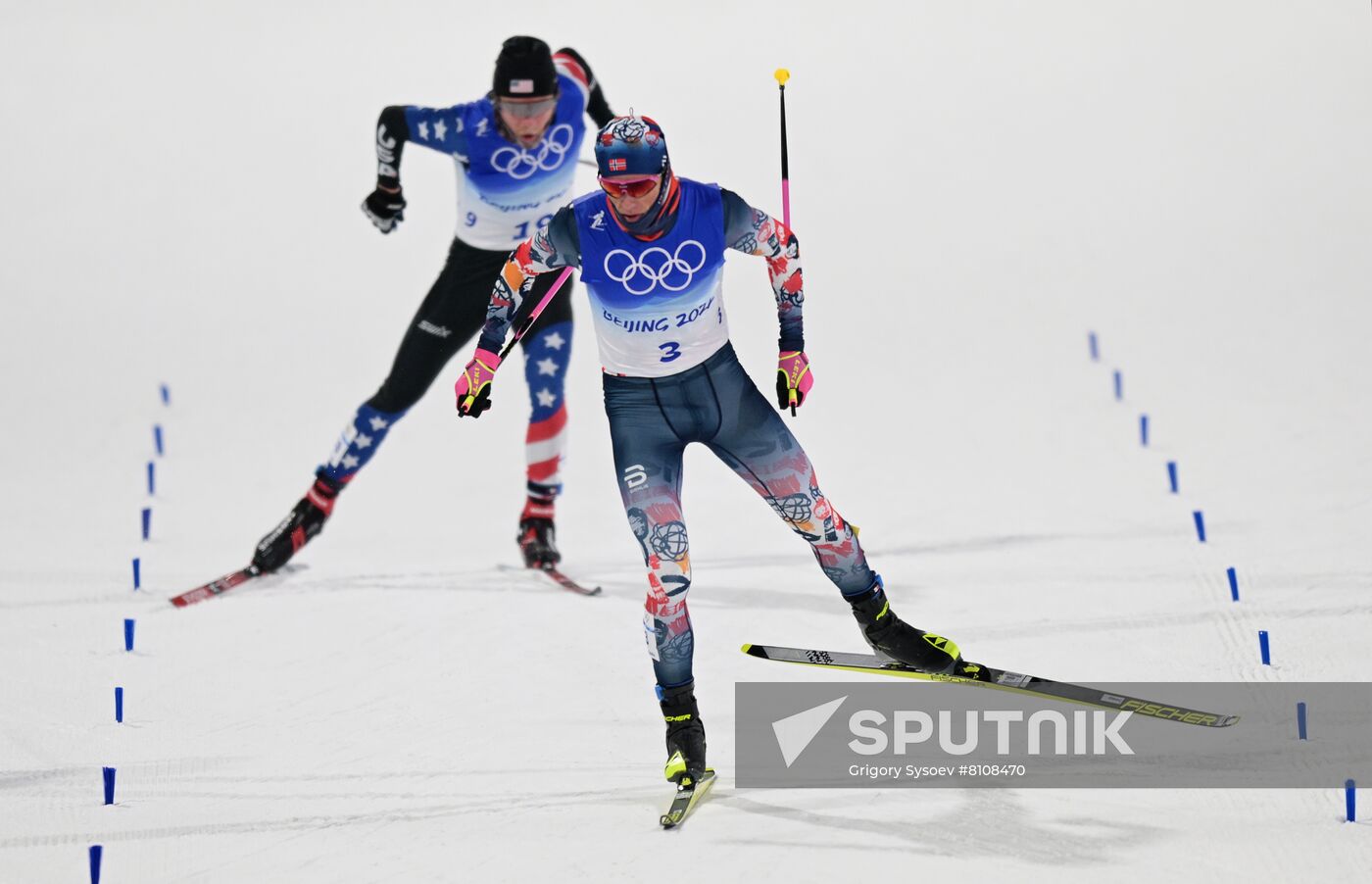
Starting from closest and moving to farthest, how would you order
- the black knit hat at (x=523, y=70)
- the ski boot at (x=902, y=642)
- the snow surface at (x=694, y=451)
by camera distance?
the snow surface at (x=694, y=451)
the ski boot at (x=902, y=642)
the black knit hat at (x=523, y=70)

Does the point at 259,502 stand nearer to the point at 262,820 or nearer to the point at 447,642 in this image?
the point at 447,642

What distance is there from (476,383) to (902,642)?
1834 millimetres

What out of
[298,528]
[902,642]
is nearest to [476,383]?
[902,642]

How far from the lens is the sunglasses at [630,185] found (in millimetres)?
6012

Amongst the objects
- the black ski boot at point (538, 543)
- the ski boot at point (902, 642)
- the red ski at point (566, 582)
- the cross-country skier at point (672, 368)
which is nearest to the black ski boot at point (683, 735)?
the cross-country skier at point (672, 368)

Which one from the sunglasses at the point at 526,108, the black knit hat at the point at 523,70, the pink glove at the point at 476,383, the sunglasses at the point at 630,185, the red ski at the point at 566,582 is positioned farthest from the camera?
the red ski at the point at 566,582

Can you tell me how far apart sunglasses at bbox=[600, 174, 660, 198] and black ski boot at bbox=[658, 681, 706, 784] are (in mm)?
1735

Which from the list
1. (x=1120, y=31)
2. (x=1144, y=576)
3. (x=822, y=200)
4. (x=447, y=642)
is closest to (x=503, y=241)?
(x=447, y=642)

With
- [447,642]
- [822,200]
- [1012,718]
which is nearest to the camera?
[1012,718]

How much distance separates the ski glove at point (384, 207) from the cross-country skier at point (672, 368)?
2562 mm

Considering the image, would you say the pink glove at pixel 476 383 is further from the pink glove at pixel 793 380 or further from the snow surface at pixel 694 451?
the snow surface at pixel 694 451

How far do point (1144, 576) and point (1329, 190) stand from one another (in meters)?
7.08

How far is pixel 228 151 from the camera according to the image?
1570 centimetres

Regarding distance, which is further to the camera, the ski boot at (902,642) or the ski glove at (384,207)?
the ski glove at (384,207)
